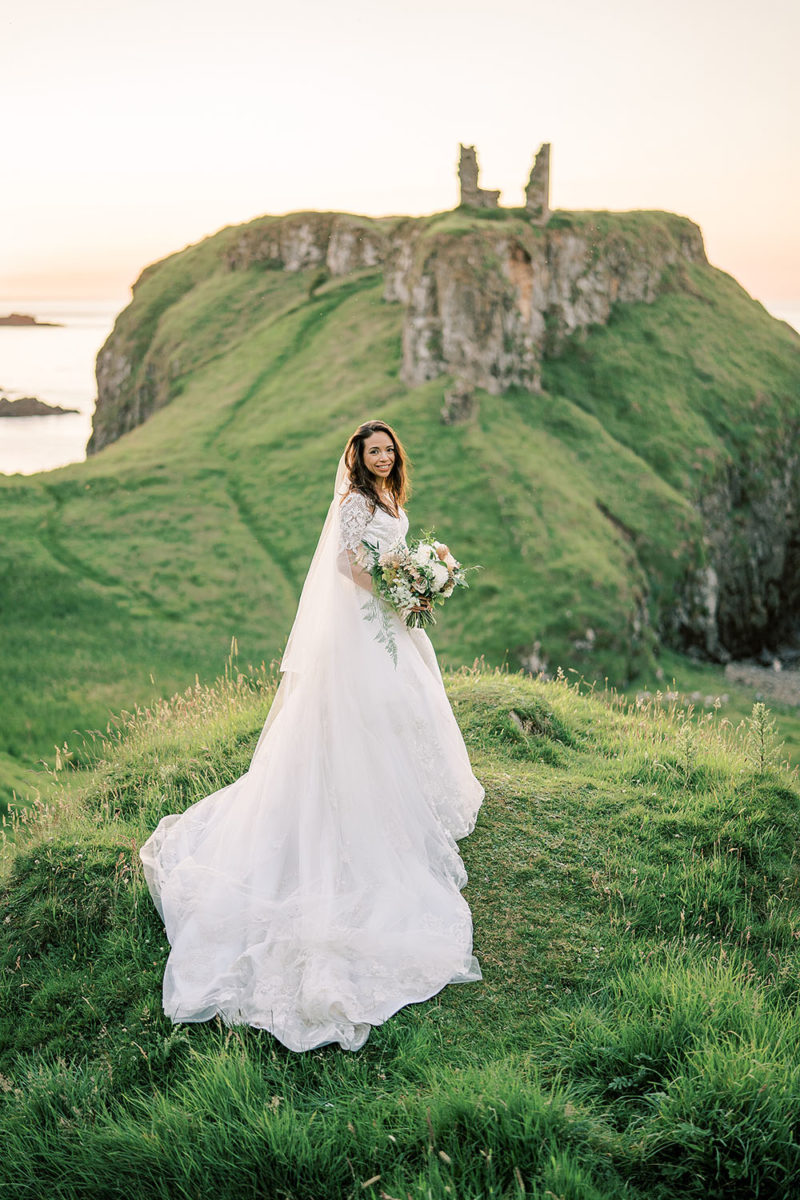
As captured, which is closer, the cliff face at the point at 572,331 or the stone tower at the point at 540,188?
the cliff face at the point at 572,331

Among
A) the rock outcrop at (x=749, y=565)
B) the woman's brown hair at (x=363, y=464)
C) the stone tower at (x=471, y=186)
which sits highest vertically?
the stone tower at (x=471, y=186)

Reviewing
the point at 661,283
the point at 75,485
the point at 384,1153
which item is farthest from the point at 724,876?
the point at 661,283

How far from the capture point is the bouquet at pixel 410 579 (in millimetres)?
7648

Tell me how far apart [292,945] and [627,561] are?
4848 centimetres

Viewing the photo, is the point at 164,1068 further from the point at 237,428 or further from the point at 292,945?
the point at 237,428

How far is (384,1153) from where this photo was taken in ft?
15.6

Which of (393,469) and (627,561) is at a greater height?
(393,469)

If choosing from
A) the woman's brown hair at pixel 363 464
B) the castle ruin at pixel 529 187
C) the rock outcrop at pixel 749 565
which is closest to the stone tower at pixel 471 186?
the castle ruin at pixel 529 187

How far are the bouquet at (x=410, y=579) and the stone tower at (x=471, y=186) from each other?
63877 mm

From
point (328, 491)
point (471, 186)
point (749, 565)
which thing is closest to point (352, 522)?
point (328, 491)

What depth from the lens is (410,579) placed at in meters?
7.68

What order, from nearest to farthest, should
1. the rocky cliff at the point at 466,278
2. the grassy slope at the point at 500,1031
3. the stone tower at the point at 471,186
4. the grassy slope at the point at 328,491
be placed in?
the grassy slope at the point at 500,1031, the grassy slope at the point at 328,491, the rocky cliff at the point at 466,278, the stone tower at the point at 471,186

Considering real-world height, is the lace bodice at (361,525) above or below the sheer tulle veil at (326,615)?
above

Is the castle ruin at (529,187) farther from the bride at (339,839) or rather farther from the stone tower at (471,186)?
the bride at (339,839)
